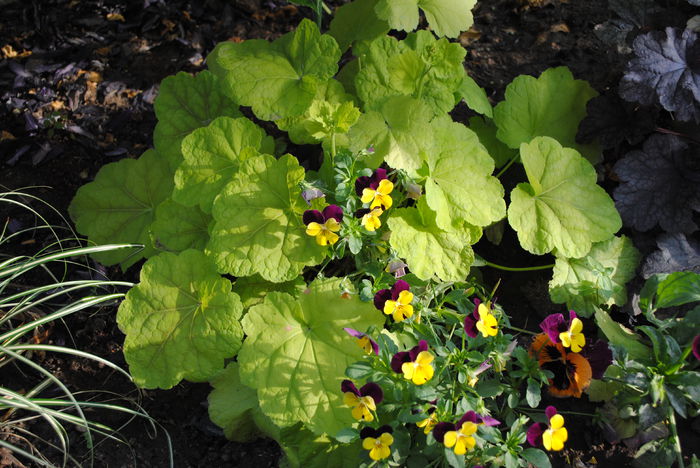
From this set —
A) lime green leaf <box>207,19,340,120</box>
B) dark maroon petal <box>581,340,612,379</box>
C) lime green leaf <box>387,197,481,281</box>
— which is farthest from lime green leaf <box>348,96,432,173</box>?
dark maroon petal <box>581,340,612,379</box>

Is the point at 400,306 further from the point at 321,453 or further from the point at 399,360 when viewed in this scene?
the point at 321,453

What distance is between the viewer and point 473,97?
7.47 ft

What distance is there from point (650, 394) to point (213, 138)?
4.79ft

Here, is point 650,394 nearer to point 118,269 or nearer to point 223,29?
point 118,269

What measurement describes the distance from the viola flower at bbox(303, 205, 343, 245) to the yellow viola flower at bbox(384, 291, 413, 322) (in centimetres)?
24

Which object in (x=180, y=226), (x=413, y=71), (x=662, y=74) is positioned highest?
(x=662, y=74)

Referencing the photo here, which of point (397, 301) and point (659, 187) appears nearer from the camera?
point (397, 301)

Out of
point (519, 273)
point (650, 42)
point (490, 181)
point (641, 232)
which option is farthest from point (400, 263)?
point (650, 42)

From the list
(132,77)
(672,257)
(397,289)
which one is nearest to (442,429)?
(397,289)

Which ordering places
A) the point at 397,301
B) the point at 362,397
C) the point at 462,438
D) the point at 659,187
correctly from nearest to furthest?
the point at 462,438 → the point at 362,397 → the point at 397,301 → the point at 659,187

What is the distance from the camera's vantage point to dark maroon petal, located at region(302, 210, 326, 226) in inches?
69.6

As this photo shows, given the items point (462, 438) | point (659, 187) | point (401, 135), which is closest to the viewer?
point (462, 438)

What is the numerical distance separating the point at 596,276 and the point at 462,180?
21.4 inches

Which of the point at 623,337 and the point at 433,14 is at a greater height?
the point at 433,14
